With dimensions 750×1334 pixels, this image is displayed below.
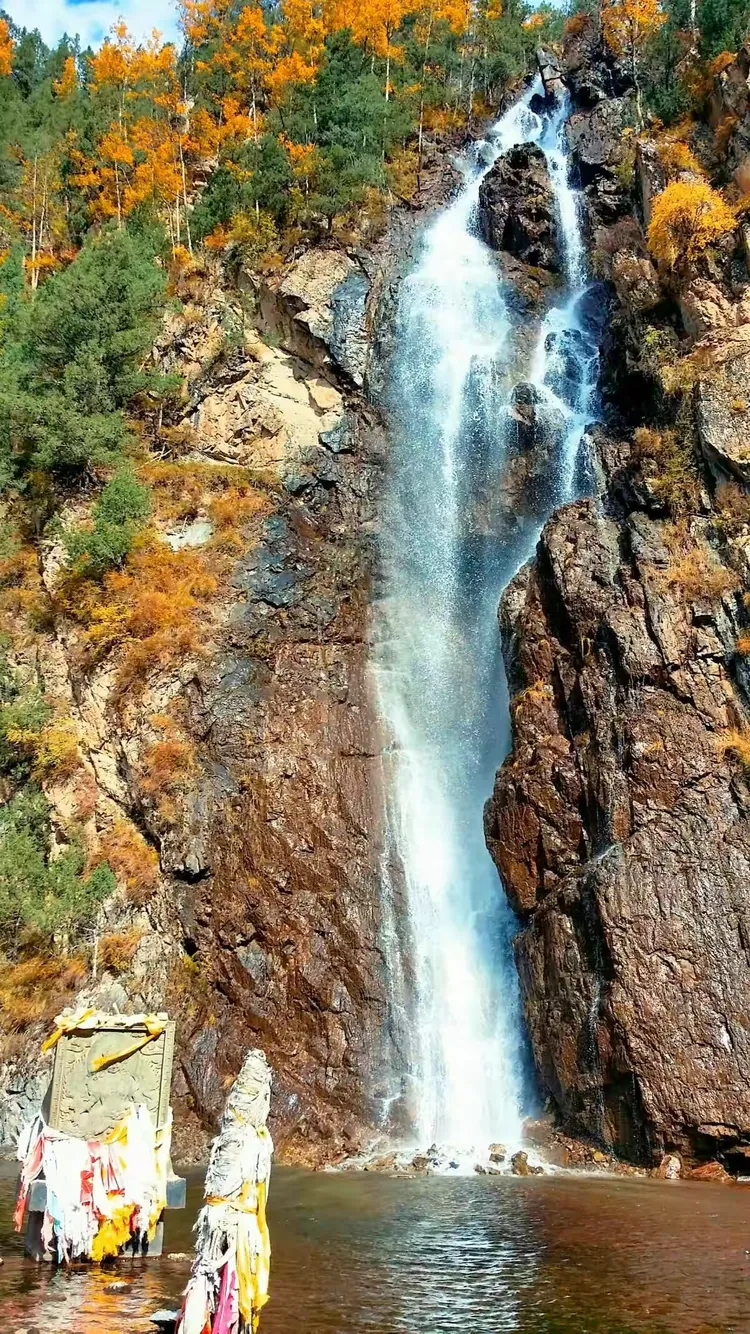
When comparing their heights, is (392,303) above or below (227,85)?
below

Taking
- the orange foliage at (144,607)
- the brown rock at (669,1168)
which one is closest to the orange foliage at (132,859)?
the orange foliage at (144,607)

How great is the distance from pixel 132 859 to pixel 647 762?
1150 cm

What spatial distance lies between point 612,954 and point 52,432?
2122 cm

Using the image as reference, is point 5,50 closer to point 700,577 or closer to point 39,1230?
point 700,577

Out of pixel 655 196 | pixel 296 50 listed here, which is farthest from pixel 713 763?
pixel 296 50

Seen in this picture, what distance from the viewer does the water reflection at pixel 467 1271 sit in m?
7.81

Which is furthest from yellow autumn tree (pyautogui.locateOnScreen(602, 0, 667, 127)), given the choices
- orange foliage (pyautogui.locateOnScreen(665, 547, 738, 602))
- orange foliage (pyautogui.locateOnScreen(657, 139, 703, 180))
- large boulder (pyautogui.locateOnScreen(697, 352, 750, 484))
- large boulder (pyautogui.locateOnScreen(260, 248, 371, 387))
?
orange foliage (pyautogui.locateOnScreen(665, 547, 738, 602))

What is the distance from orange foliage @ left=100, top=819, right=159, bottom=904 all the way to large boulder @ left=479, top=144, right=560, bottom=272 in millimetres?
24919

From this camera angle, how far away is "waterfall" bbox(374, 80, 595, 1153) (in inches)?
775

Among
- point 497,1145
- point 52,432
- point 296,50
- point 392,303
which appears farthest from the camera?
point 296,50

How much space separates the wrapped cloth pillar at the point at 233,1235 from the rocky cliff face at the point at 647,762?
1157 centimetres

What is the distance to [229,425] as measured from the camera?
3200 cm

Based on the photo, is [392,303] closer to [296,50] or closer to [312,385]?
[312,385]

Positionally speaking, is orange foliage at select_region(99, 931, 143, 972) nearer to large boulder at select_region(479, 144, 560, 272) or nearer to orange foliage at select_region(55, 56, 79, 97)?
large boulder at select_region(479, 144, 560, 272)
